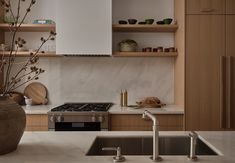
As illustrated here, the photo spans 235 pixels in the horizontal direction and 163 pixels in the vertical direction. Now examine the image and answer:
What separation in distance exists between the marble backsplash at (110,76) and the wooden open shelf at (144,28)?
0.41 meters

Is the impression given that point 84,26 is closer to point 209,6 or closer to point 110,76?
point 110,76

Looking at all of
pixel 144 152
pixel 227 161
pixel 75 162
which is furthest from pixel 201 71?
pixel 75 162

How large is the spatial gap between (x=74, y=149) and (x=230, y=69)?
2.38 metres

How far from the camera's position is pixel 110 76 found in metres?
3.97

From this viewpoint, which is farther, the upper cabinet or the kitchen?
the upper cabinet

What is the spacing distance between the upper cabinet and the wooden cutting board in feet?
2.55

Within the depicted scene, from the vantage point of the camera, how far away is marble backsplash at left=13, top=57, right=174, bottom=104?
13.0ft

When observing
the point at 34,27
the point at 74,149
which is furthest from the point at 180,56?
the point at 74,149

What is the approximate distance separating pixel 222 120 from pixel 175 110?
1.83 ft

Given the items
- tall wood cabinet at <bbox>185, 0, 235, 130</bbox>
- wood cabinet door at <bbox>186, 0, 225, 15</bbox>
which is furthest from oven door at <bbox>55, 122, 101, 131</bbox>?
wood cabinet door at <bbox>186, 0, 225, 15</bbox>

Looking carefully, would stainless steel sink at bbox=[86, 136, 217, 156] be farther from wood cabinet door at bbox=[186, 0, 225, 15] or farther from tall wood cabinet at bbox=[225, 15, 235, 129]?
wood cabinet door at bbox=[186, 0, 225, 15]

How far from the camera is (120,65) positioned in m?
3.96

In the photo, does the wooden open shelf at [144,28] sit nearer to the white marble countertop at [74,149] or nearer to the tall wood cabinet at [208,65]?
the tall wood cabinet at [208,65]

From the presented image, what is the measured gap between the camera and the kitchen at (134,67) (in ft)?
10.7
